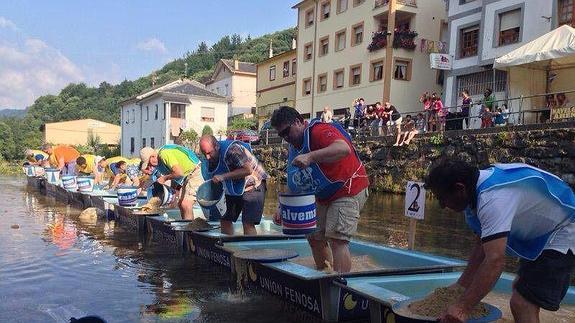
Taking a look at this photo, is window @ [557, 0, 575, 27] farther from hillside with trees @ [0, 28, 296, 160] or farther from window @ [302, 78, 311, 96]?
hillside with trees @ [0, 28, 296, 160]

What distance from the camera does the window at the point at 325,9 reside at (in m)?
36.3

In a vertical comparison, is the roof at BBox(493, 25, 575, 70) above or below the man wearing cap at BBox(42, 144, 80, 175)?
above

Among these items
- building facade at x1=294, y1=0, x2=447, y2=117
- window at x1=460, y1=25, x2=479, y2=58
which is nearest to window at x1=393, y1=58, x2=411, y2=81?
building facade at x1=294, y1=0, x2=447, y2=117

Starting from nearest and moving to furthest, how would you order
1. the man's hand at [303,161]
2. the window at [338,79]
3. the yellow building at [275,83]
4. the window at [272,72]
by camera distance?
1. the man's hand at [303,161]
2. the window at [338,79]
3. the yellow building at [275,83]
4. the window at [272,72]

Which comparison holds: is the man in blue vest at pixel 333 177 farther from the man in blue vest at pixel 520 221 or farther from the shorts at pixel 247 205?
the shorts at pixel 247 205

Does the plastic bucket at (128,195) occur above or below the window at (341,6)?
below

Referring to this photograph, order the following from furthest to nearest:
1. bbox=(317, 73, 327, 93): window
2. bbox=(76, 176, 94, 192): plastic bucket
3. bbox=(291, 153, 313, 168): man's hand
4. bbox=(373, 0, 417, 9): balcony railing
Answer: bbox=(317, 73, 327, 93): window < bbox=(373, 0, 417, 9): balcony railing < bbox=(76, 176, 94, 192): plastic bucket < bbox=(291, 153, 313, 168): man's hand

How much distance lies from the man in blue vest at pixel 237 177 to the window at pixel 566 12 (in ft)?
58.2

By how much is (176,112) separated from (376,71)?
65.4ft

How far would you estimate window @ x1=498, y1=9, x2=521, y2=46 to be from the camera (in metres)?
22.3

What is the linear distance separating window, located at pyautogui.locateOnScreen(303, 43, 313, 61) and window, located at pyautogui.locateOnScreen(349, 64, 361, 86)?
17.6ft

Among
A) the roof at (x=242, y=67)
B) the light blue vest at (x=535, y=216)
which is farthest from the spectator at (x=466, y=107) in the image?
the roof at (x=242, y=67)

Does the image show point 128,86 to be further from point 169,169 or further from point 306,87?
point 169,169

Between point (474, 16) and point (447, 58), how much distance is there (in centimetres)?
228
